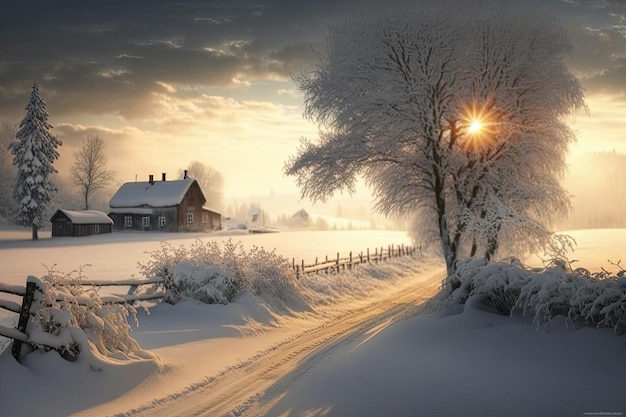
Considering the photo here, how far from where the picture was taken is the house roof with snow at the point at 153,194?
70.2 metres

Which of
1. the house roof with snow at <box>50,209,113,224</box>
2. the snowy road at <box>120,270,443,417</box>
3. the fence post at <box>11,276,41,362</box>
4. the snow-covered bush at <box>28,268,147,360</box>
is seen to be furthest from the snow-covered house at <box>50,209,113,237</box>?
the fence post at <box>11,276,41,362</box>

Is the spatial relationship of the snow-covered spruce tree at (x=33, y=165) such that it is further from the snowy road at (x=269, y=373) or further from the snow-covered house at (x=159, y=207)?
the snowy road at (x=269, y=373)

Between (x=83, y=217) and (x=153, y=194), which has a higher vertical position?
(x=153, y=194)

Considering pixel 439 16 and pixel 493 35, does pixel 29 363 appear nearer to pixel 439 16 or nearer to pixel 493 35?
pixel 439 16

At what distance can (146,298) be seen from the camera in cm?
1574

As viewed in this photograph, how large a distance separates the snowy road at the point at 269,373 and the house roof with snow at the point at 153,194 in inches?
2168

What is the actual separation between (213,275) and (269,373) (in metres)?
6.94

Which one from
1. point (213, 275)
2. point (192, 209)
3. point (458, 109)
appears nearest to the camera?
point (213, 275)

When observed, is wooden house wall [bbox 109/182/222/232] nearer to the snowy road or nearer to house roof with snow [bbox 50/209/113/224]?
house roof with snow [bbox 50/209/113/224]

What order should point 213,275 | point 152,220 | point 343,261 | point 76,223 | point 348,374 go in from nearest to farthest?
point 348,374
point 213,275
point 343,261
point 76,223
point 152,220

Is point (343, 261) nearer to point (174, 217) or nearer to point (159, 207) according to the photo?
point (174, 217)

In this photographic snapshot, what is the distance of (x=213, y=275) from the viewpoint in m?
17.3

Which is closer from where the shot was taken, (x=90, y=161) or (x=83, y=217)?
(x=83, y=217)

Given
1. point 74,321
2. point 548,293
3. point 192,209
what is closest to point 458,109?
point 548,293
